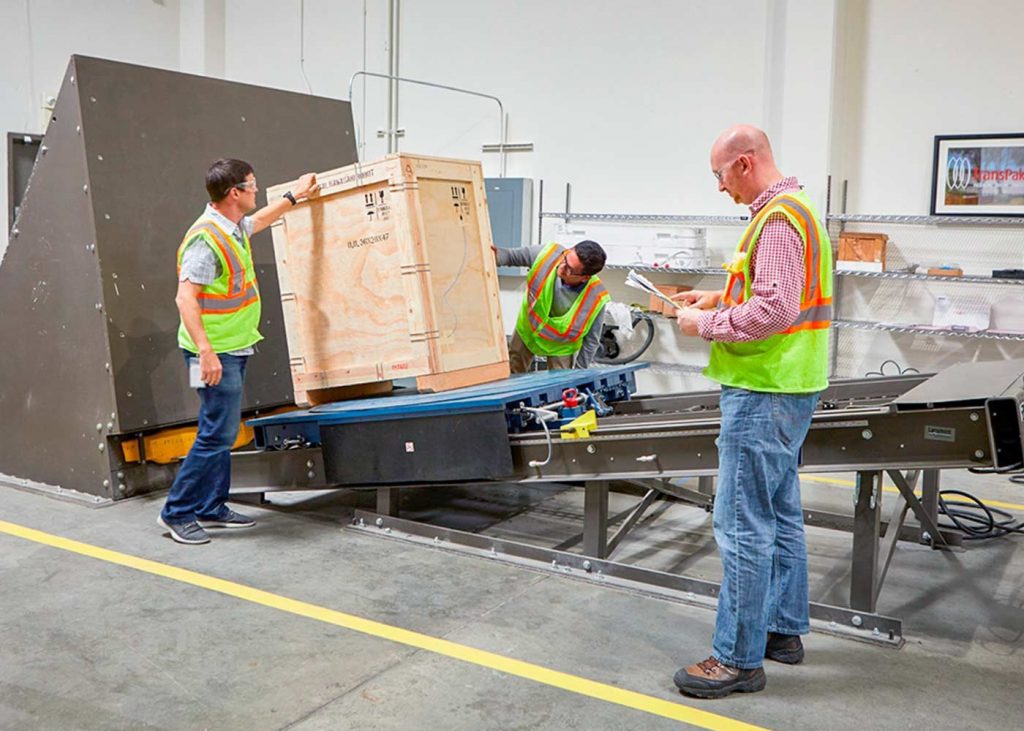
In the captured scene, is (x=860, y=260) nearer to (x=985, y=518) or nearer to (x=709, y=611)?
(x=985, y=518)

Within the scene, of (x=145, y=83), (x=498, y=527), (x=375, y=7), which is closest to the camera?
(x=498, y=527)

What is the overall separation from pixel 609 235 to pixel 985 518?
15.9 ft

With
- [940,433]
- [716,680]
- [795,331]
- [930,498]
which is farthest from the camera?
[930,498]

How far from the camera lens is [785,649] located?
3.69 metres

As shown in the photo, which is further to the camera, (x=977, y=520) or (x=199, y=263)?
(x=977, y=520)

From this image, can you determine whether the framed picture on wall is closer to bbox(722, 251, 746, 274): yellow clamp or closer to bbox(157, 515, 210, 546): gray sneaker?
bbox(722, 251, 746, 274): yellow clamp

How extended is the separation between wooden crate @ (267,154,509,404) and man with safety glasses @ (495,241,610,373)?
2.32 ft

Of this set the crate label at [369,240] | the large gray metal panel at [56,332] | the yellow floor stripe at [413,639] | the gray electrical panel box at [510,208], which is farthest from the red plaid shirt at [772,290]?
the gray electrical panel box at [510,208]

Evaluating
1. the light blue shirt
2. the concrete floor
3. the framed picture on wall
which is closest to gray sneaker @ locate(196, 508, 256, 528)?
the concrete floor

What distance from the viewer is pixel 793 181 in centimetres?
329

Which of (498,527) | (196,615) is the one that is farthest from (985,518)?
(196,615)

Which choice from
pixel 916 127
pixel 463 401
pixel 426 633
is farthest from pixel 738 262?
pixel 916 127

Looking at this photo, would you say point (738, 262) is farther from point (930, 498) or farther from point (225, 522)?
point (225, 522)

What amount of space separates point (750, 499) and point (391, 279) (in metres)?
2.22
